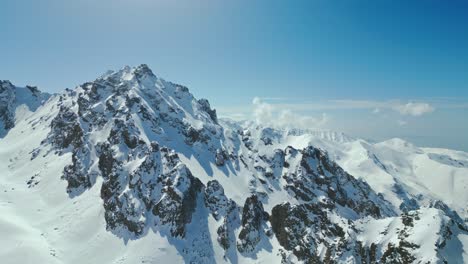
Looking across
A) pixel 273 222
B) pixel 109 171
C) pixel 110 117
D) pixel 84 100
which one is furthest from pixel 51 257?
pixel 84 100

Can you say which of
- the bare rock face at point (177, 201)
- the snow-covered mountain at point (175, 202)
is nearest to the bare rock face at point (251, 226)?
the snow-covered mountain at point (175, 202)

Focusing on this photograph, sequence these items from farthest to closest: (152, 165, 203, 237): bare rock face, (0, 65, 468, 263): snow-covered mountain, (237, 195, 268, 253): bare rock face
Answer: (152, 165, 203, 237): bare rock face < (237, 195, 268, 253): bare rock face < (0, 65, 468, 263): snow-covered mountain

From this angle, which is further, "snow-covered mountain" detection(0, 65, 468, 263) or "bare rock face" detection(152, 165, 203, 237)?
"bare rock face" detection(152, 165, 203, 237)

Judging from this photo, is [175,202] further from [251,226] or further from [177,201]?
[251,226]

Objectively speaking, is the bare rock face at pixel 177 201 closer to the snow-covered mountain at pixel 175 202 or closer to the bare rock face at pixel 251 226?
the snow-covered mountain at pixel 175 202

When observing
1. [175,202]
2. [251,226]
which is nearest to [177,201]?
[175,202]

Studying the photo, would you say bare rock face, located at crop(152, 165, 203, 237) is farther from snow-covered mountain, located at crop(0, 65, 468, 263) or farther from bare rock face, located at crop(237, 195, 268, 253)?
bare rock face, located at crop(237, 195, 268, 253)

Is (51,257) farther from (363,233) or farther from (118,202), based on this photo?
(363,233)

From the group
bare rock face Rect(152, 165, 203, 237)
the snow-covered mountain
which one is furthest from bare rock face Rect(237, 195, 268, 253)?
bare rock face Rect(152, 165, 203, 237)
